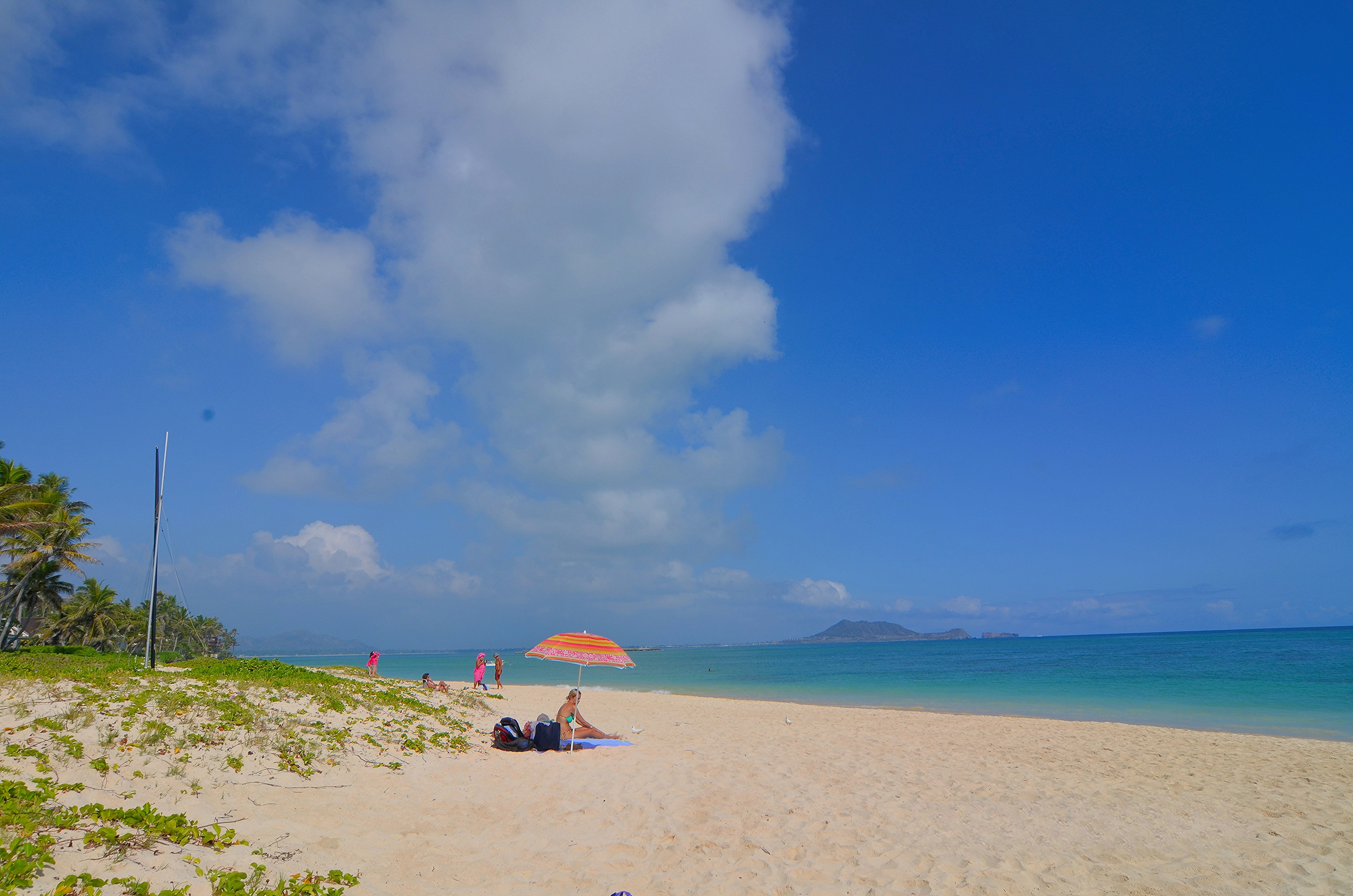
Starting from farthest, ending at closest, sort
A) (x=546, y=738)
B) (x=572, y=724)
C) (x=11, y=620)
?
(x=11, y=620) < (x=572, y=724) < (x=546, y=738)

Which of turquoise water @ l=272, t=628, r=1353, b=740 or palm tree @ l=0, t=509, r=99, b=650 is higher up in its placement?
palm tree @ l=0, t=509, r=99, b=650

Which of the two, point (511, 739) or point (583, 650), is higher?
point (583, 650)

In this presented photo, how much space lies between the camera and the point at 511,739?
1311cm

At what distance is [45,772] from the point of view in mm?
6727

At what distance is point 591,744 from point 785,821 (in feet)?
19.7

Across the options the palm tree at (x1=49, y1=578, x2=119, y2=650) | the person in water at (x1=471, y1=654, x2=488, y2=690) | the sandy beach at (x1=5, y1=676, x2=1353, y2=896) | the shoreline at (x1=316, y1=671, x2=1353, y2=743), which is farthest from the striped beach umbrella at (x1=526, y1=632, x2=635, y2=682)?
the palm tree at (x1=49, y1=578, x2=119, y2=650)

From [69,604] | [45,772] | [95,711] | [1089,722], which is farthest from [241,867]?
[69,604]

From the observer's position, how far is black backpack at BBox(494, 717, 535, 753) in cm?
1305

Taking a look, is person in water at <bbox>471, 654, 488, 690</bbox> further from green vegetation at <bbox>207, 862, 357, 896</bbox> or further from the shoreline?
green vegetation at <bbox>207, 862, 357, 896</bbox>

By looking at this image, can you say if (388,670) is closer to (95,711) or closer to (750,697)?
(750,697)

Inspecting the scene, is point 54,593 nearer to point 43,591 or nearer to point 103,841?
point 43,591

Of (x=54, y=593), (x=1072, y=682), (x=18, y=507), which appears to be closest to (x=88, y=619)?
(x=54, y=593)

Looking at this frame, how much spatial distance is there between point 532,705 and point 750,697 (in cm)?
1570

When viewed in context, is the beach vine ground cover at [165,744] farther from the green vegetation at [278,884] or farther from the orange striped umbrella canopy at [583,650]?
the orange striped umbrella canopy at [583,650]
